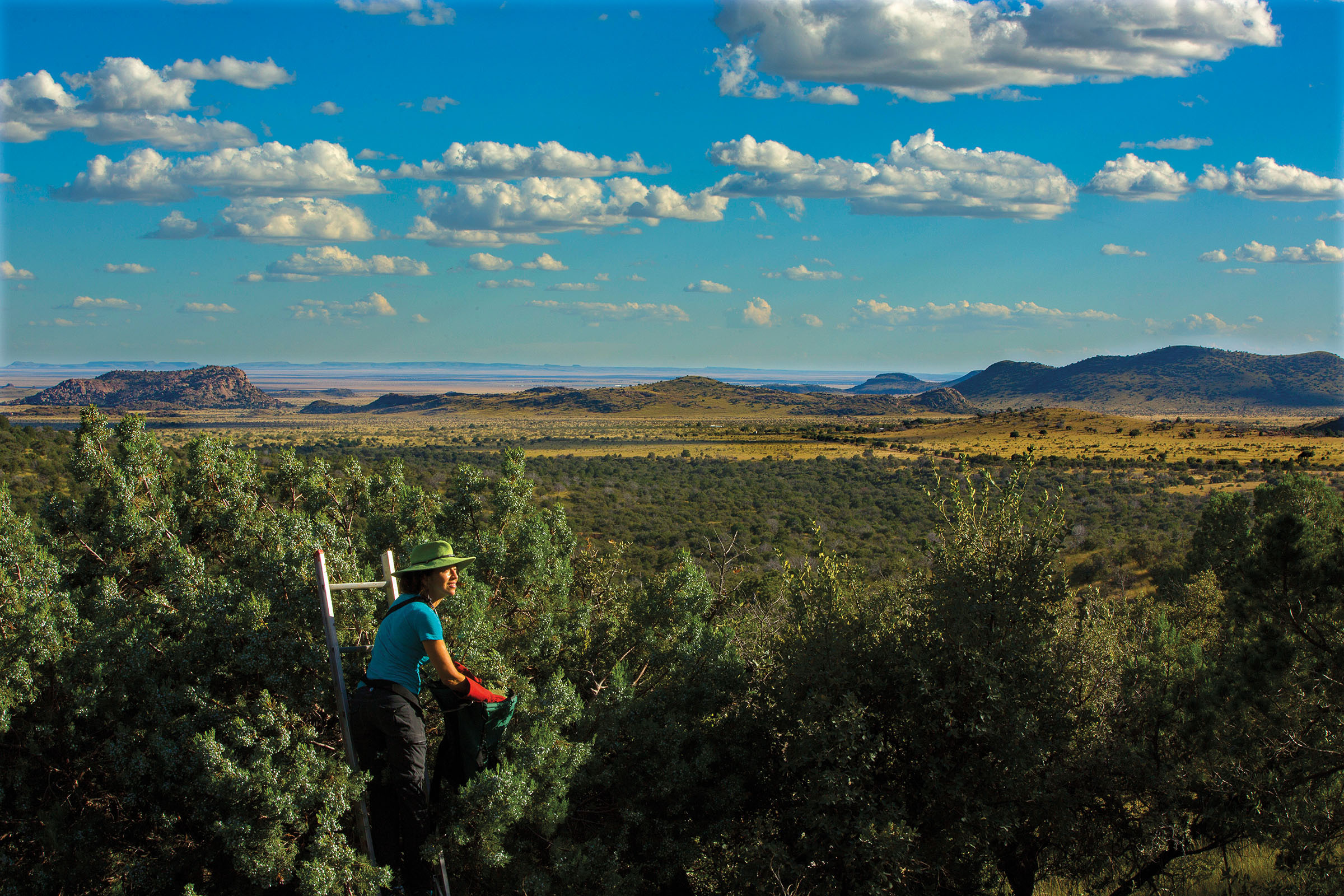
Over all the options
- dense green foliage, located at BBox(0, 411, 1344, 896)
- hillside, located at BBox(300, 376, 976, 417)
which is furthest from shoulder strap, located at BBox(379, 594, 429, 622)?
hillside, located at BBox(300, 376, 976, 417)

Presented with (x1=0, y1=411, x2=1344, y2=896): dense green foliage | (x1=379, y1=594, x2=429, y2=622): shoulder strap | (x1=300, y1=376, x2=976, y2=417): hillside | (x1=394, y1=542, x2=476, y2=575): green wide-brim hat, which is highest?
(x1=300, y1=376, x2=976, y2=417): hillside

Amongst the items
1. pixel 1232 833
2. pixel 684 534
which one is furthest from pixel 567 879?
pixel 684 534

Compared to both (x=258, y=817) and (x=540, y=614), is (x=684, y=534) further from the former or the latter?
(x=258, y=817)

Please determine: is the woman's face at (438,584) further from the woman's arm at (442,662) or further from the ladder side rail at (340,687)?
the ladder side rail at (340,687)

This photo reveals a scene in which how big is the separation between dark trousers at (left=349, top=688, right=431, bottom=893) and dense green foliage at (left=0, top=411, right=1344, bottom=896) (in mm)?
217

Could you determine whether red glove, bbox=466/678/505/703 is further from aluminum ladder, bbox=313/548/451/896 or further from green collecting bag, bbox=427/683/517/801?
aluminum ladder, bbox=313/548/451/896

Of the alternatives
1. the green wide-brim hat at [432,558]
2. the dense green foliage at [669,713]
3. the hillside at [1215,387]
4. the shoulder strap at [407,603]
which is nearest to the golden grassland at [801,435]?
the hillside at [1215,387]

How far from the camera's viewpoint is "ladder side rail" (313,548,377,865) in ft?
19.1

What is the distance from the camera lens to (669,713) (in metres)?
7.78

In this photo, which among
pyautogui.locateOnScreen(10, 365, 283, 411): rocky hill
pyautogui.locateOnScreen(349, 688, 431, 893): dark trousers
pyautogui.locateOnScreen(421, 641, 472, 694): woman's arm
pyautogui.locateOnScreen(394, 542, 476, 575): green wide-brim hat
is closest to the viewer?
pyautogui.locateOnScreen(421, 641, 472, 694): woman's arm

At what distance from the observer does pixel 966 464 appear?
26.7ft

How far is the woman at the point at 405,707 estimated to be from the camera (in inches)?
221

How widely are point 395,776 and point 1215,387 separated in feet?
645

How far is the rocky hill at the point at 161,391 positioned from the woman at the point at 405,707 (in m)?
148
